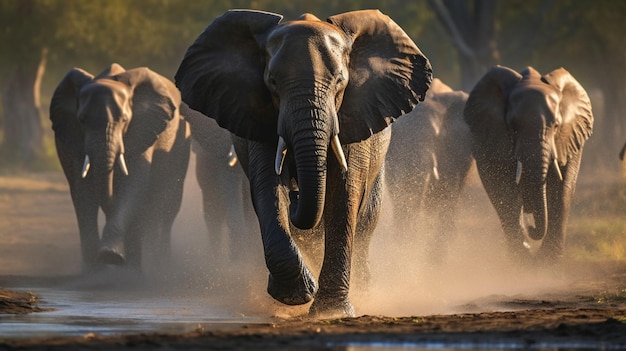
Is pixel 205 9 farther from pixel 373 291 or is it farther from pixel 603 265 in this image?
pixel 373 291

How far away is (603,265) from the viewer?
17.2 meters

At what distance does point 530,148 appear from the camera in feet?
56.3

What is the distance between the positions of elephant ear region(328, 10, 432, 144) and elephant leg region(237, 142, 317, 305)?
0.55 m

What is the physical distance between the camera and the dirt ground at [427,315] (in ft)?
31.0

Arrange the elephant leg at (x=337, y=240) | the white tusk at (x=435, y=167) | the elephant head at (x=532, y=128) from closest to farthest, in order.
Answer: the elephant leg at (x=337, y=240), the elephant head at (x=532, y=128), the white tusk at (x=435, y=167)

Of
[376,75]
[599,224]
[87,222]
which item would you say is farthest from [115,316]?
[599,224]

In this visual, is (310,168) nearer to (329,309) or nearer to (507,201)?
(329,309)

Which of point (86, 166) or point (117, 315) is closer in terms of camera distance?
point (117, 315)

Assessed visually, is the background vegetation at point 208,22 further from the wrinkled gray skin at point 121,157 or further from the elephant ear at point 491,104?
the elephant ear at point 491,104

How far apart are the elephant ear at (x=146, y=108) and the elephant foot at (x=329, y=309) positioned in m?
7.09

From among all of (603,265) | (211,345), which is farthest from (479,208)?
(211,345)

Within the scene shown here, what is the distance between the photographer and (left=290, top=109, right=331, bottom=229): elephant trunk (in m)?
10.7

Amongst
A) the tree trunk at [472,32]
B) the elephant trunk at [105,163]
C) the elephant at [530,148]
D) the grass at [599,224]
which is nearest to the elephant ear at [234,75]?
the elephant trunk at [105,163]

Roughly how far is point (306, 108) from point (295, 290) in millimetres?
1295
